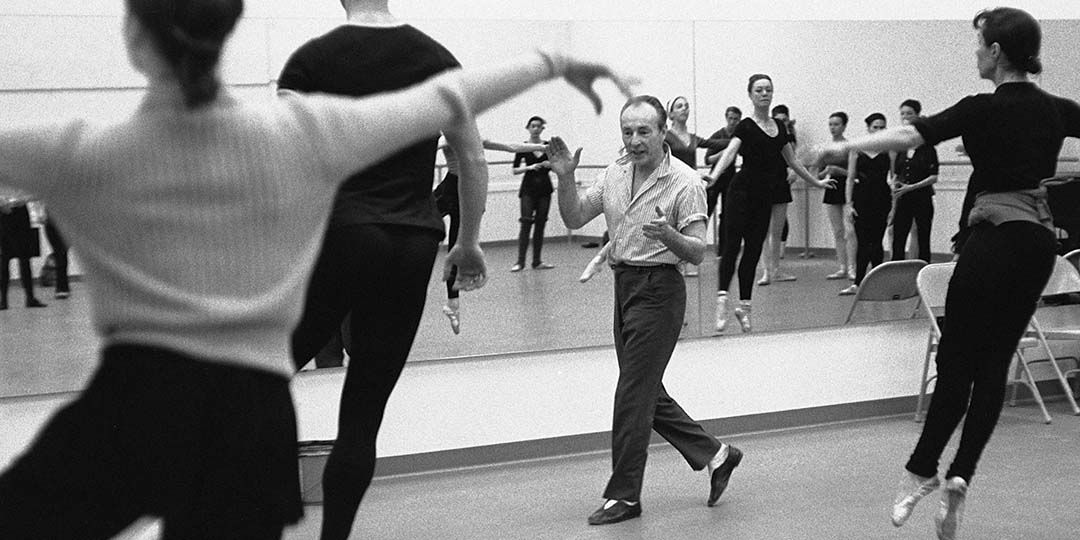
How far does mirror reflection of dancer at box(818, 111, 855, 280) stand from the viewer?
686cm

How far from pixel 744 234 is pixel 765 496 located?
1.90 m

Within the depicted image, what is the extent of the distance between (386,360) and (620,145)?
3394 millimetres

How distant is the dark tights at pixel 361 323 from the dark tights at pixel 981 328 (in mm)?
1920

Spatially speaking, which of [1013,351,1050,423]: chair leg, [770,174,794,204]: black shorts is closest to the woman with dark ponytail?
[770,174,794,204]: black shorts

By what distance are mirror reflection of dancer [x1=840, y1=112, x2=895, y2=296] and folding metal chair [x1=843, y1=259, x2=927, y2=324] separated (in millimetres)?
115

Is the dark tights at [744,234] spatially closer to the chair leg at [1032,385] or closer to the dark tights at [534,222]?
the dark tights at [534,222]

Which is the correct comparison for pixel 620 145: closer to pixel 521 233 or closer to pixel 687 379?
pixel 521 233

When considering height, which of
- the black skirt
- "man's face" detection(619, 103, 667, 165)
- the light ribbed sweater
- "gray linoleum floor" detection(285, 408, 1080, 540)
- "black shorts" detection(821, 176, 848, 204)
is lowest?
"gray linoleum floor" detection(285, 408, 1080, 540)

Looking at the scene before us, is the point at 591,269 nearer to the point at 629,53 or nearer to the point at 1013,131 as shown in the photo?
the point at 629,53

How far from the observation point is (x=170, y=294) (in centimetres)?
164

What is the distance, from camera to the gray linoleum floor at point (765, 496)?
15.2 feet

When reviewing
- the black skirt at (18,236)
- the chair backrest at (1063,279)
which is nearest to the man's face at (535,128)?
the black skirt at (18,236)

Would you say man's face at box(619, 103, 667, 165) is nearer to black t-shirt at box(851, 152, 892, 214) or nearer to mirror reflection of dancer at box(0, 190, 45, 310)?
mirror reflection of dancer at box(0, 190, 45, 310)

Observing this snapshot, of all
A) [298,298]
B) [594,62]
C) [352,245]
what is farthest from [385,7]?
[298,298]
